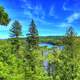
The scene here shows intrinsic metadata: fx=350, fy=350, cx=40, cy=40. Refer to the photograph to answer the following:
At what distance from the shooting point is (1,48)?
41.4m

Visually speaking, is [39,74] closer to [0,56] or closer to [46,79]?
[46,79]

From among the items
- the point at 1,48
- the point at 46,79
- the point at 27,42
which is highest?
the point at 27,42

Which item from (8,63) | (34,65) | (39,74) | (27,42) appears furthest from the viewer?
(27,42)

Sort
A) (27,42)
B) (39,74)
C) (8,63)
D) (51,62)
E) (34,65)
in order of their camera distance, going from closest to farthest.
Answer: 1. (8,63)
2. (39,74)
3. (34,65)
4. (51,62)
5. (27,42)

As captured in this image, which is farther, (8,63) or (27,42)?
(27,42)

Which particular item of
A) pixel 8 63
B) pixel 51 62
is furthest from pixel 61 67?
pixel 8 63

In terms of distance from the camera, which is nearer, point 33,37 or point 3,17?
point 3,17

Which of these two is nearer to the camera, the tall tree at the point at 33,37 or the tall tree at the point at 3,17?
the tall tree at the point at 3,17

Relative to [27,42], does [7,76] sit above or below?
below

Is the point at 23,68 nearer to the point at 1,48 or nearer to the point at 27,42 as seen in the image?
the point at 1,48

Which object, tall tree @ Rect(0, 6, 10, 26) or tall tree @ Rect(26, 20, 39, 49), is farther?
tall tree @ Rect(26, 20, 39, 49)

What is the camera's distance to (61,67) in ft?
183

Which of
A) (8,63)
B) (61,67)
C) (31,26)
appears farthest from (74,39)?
(8,63)

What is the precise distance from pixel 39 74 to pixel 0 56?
14.4 m
